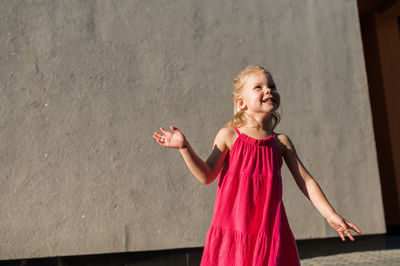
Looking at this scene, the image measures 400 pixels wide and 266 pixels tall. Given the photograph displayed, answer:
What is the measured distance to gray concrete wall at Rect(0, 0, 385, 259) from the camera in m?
3.85

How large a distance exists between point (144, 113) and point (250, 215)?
244 cm

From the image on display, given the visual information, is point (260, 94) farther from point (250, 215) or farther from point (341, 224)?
point (341, 224)

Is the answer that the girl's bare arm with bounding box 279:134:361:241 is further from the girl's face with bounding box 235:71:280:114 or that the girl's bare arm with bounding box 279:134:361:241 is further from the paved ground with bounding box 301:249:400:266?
the paved ground with bounding box 301:249:400:266

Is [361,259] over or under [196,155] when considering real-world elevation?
under

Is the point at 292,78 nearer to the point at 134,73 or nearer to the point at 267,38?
the point at 267,38

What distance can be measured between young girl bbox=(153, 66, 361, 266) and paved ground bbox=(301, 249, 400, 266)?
97.0 inches

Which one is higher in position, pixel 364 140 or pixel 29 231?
pixel 364 140

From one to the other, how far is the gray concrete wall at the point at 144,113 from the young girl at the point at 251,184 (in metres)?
2.09

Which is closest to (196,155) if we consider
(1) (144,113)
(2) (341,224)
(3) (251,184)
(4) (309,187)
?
(3) (251,184)

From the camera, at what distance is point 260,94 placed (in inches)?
80.7

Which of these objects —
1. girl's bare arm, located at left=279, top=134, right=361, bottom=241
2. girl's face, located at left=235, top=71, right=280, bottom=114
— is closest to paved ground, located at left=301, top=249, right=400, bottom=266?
girl's bare arm, located at left=279, top=134, right=361, bottom=241

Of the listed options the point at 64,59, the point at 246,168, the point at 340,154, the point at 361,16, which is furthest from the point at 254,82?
the point at 361,16

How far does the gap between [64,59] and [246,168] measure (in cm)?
280

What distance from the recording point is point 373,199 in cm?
472
